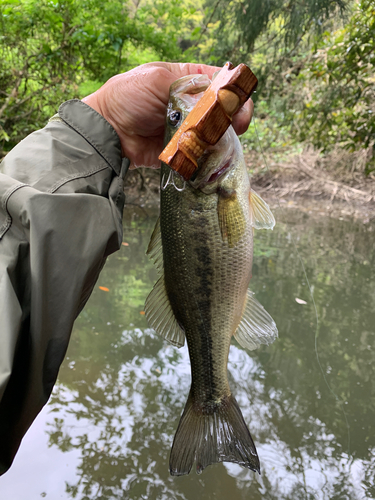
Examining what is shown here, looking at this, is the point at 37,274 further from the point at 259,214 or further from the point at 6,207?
the point at 259,214

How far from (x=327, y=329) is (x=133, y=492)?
7.34 feet

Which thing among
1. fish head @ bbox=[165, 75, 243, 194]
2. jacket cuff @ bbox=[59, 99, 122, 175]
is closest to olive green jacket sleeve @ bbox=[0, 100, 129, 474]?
jacket cuff @ bbox=[59, 99, 122, 175]

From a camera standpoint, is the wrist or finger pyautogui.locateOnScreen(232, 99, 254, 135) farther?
the wrist

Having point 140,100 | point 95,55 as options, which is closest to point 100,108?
point 140,100

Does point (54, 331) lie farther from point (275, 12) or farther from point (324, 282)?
point (275, 12)

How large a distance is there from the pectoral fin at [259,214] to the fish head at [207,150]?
0.54ft

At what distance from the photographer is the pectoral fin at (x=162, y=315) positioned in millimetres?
1630

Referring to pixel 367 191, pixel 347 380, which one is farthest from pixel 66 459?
pixel 367 191

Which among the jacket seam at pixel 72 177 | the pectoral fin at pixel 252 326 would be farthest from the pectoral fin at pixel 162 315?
the jacket seam at pixel 72 177

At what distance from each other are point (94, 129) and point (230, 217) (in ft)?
2.21

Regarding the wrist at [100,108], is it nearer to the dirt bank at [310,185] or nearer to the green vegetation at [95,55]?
the green vegetation at [95,55]

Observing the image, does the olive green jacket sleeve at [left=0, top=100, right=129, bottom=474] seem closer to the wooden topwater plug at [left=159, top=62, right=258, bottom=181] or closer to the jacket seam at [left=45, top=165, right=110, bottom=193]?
the jacket seam at [left=45, top=165, right=110, bottom=193]

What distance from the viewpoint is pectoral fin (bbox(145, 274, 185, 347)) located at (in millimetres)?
1630

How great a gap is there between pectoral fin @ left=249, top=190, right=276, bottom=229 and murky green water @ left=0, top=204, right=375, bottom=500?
153cm
